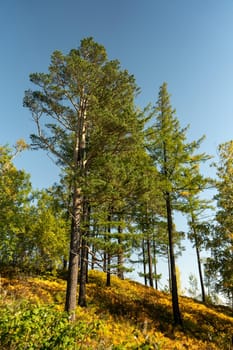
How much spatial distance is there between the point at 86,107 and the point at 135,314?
34.8ft

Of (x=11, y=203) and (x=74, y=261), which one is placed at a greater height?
(x=11, y=203)

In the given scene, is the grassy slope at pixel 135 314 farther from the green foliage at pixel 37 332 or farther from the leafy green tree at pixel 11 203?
the green foliage at pixel 37 332

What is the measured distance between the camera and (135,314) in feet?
41.9

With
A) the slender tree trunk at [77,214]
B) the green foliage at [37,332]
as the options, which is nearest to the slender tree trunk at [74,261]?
the slender tree trunk at [77,214]

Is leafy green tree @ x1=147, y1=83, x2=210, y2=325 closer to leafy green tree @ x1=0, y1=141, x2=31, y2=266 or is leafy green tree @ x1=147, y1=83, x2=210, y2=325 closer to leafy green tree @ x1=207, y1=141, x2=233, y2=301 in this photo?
leafy green tree @ x1=207, y1=141, x2=233, y2=301

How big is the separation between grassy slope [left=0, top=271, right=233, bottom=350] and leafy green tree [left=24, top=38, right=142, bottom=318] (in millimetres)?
3678

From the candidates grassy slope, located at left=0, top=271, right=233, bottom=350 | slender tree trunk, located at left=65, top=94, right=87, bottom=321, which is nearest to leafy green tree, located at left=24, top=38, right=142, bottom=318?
slender tree trunk, located at left=65, top=94, right=87, bottom=321

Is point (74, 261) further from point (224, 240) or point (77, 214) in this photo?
point (224, 240)

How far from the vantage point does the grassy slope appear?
10449 millimetres

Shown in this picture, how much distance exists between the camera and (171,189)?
14.3 m

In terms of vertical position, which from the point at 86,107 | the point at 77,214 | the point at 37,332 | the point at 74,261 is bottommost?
the point at 37,332

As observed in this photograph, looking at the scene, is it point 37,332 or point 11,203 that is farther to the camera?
point 11,203

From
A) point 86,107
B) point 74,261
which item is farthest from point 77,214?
point 86,107

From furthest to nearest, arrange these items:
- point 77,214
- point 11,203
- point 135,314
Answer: point 11,203 < point 135,314 < point 77,214
